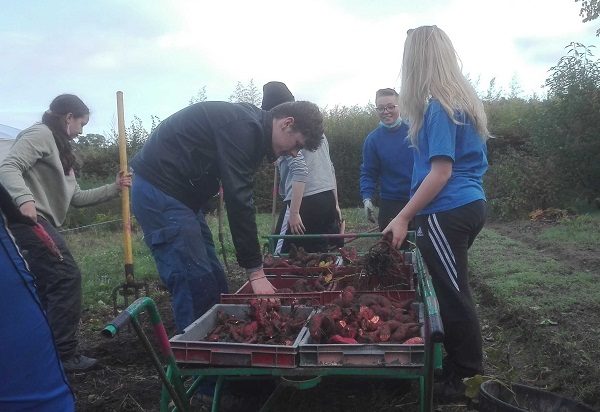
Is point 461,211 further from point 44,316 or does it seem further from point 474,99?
point 44,316

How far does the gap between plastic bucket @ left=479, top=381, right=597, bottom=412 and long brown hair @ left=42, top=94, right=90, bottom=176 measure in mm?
3415

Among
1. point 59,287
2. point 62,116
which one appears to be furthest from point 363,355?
point 62,116

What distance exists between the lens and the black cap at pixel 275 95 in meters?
5.57

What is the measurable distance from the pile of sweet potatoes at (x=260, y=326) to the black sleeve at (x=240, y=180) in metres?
0.31

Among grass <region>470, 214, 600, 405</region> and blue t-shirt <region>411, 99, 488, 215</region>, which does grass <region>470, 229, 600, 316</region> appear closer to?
grass <region>470, 214, 600, 405</region>

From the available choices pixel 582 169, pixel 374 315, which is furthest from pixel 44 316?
pixel 582 169

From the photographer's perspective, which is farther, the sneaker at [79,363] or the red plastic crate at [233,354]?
the sneaker at [79,363]

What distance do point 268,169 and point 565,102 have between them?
8072 millimetres

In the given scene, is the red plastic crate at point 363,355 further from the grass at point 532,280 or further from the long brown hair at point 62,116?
the grass at point 532,280

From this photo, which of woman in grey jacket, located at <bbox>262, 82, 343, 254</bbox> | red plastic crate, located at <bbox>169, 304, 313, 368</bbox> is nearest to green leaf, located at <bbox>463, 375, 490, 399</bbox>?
red plastic crate, located at <bbox>169, 304, 313, 368</bbox>

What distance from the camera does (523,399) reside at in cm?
297

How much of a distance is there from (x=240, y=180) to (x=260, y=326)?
80cm

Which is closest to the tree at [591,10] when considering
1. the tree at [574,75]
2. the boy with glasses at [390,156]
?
the tree at [574,75]

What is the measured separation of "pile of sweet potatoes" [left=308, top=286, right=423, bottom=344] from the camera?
9.71 feet
